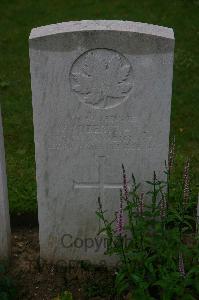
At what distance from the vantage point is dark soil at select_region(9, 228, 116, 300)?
416cm

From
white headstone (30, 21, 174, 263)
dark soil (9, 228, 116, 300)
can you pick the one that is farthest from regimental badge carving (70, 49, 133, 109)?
dark soil (9, 228, 116, 300)

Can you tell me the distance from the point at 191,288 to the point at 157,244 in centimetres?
37

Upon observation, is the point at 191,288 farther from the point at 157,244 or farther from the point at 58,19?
the point at 58,19

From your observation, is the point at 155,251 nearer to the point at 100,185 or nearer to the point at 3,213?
the point at 100,185

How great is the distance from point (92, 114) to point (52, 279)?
1.34 m

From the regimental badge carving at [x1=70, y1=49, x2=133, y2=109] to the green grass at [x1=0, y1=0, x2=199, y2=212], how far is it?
1.53 metres

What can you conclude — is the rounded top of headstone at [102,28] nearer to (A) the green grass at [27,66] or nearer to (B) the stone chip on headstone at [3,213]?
(B) the stone chip on headstone at [3,213]

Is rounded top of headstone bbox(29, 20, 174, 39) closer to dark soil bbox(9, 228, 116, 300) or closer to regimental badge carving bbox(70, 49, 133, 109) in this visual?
regimental badge carving bbox(70, 49, 133, 109)

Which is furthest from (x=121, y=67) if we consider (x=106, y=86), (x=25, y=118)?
(x=25, y=118)

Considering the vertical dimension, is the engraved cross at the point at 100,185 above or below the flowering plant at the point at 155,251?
above

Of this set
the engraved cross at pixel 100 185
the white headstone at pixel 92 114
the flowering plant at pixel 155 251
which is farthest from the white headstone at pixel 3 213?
the flowering plant at pixel 155 251

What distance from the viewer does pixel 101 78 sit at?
3.79 metres

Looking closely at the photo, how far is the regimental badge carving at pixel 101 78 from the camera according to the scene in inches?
147

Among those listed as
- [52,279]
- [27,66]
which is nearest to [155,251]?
[52,279]
